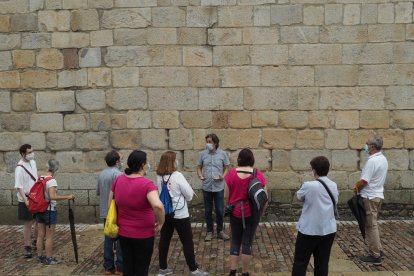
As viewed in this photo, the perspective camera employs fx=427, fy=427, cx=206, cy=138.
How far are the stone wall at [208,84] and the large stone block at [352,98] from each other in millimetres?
20

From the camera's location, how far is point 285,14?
28.4 feet

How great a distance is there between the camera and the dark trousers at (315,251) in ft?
15.8

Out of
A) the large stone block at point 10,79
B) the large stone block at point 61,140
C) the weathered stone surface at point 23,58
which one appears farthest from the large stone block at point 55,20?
the large stone block at point 61,140

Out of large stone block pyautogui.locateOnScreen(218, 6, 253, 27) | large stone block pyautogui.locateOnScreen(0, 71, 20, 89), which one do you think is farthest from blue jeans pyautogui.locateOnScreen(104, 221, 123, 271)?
large stone block pyautogui.locateOnScreen(218, 6, 253, 27)

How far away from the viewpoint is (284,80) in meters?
8.75

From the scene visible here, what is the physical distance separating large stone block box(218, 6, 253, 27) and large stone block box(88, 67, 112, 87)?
2575mm

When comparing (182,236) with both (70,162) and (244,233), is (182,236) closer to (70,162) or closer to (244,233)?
(244,233)

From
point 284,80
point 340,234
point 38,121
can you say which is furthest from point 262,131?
point 38,121

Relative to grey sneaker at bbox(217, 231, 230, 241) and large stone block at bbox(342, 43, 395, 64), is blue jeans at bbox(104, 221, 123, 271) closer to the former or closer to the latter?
grey sneaker at bbox(217, 231, 230, 241)

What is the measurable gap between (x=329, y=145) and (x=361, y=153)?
0.67 metres

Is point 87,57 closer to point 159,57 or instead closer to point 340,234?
point 159,57

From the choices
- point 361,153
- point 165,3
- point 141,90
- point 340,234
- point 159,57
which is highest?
point 165,3

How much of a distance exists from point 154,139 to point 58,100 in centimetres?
220

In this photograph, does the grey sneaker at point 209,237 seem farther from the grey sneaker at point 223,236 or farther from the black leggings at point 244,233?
the black leggings at point 244,233
